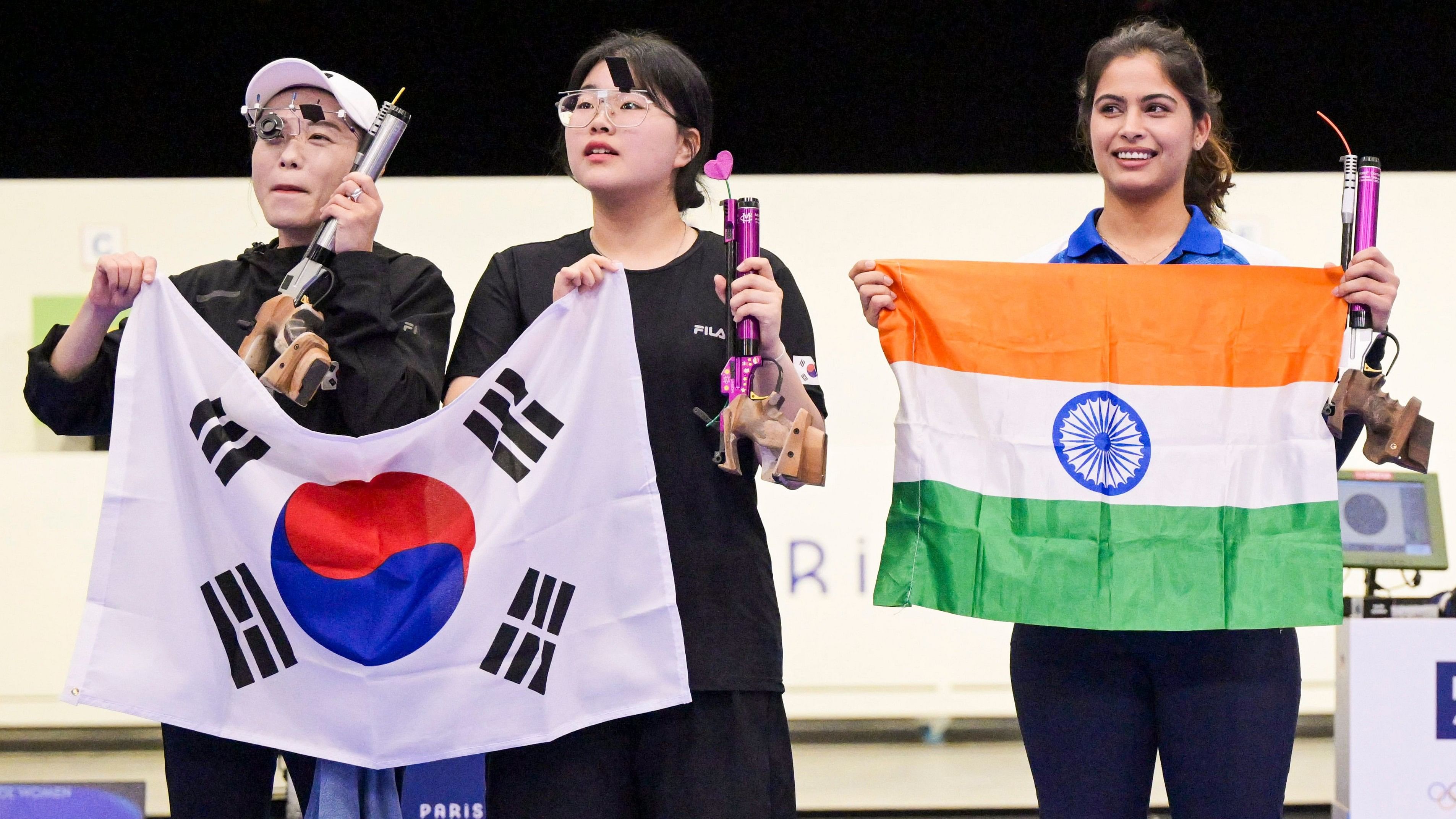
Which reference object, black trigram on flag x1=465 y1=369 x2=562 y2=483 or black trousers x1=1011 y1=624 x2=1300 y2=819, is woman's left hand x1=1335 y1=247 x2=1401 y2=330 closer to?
black trousers x1=1011 y1=624 x2=1300 y2=819

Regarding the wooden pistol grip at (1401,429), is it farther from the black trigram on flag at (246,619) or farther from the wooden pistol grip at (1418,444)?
the black trigram on flag at (246,619)

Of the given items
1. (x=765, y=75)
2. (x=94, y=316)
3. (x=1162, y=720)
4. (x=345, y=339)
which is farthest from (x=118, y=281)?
(x=765, y=75)

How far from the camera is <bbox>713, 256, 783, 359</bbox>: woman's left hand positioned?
5.82ft

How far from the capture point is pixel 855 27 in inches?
196

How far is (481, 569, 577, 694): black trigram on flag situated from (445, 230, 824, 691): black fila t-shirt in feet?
0.55

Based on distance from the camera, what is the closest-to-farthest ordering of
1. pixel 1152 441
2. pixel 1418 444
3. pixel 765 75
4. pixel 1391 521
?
pixel 1418 444 → pixel 1152 441 → pixel 1391 521 → pixel 765 75

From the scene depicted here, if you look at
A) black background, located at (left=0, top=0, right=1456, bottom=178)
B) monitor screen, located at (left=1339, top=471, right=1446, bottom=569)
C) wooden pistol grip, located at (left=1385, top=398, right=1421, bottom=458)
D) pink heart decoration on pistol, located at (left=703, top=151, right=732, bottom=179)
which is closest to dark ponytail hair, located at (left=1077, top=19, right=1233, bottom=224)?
wooden pistol grip, located at (left=1385, top=398, right=1421, bottom=458)

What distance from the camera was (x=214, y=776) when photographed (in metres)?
1.80

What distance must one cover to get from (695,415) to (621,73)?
1.64 feet

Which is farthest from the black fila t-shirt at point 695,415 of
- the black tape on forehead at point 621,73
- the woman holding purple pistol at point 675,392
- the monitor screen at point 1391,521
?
the monitor screen at point 1391,521

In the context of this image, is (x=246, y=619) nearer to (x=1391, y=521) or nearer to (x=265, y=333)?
(x=265, y=333)

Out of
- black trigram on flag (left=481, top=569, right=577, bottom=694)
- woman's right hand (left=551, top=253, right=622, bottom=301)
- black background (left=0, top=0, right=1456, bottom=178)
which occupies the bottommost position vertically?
black trigram on flag (left=481, top=569, right=577, bottom=694)

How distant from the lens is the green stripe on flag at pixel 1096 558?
6.46ft

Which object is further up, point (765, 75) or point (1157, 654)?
point (765, 75)
